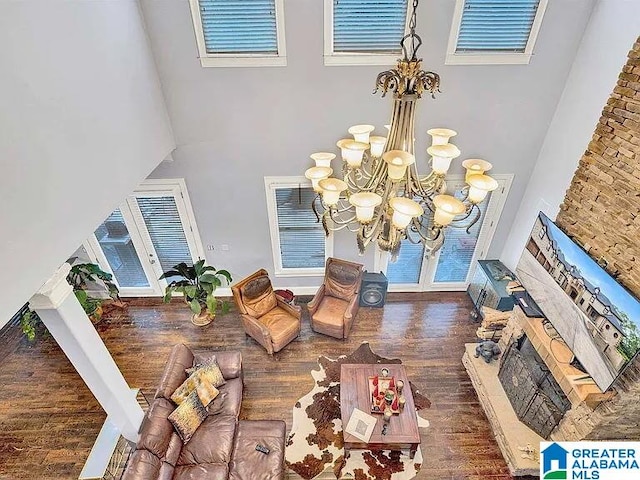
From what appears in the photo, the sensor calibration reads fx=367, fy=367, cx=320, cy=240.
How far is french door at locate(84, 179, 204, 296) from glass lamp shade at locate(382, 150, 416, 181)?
3818 millimetres

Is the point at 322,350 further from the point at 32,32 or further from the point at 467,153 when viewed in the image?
the point at 32,32

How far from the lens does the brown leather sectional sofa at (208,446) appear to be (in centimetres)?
365

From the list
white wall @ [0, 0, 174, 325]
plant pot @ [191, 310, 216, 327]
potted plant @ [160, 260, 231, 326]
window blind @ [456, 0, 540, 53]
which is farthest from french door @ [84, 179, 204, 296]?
window blind @ [456, 0, 540, 53]

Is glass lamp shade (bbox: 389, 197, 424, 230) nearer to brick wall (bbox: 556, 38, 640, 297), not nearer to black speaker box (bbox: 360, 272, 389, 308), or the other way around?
brick wall (bbox: 556, 38, 640, 297)

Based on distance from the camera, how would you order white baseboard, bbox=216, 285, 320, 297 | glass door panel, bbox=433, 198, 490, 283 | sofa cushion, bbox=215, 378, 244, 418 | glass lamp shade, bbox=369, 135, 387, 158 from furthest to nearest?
white baseboard, bbox=216, 285, 320, 297, glass door panel, bbox=433, 198, 490, 283, sofa cushion, bbox=215, 378, 244, 418, glass lamp shade, bbox=369, 135, 387, 158

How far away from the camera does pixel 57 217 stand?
2.79 meters

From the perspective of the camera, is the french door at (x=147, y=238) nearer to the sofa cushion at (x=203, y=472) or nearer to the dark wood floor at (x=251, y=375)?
the dark wood floor at (x=251, y=375)

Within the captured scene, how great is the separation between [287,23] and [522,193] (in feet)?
13.1

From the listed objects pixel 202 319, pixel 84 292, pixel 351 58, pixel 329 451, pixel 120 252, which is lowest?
pixel 329 451

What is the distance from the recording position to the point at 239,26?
4.11 m

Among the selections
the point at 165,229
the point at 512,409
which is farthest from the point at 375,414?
the point at 165,229

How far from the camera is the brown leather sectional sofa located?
12.0ft

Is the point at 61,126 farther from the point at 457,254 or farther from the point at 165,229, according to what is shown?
the point at 457,254

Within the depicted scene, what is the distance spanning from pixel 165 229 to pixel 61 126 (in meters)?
3.08
